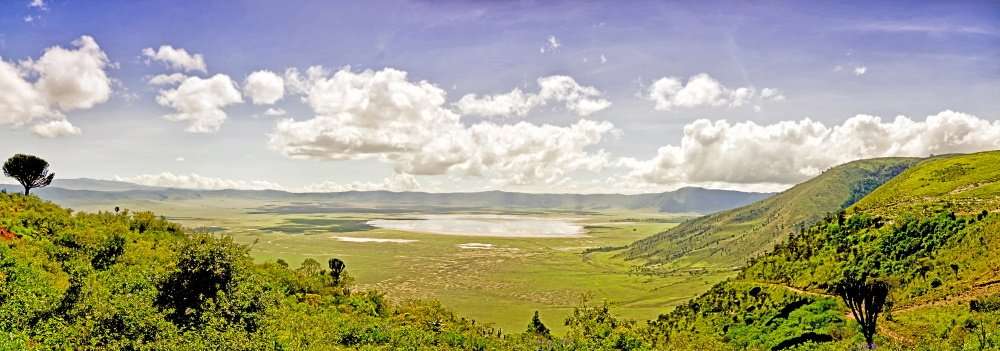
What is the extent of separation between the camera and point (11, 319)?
26203mm

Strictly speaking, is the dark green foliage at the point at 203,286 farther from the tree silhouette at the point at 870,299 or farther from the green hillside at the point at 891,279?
the tree silhouette at the point at 870,299

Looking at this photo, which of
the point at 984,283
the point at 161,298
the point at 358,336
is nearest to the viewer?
the point at 161,298

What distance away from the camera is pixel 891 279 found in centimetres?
6550

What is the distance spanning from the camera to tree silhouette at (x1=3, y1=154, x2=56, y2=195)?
68250mm

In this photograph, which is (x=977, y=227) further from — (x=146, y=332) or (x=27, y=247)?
(x=27, y=247)

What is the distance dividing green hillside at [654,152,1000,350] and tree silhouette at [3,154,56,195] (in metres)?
83.7

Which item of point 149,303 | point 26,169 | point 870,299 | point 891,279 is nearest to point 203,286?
point 149,303

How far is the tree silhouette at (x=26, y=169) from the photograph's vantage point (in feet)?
224

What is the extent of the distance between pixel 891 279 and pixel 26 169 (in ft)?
373

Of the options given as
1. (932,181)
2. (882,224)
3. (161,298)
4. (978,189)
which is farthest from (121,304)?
(932,181)

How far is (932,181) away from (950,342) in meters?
80.6

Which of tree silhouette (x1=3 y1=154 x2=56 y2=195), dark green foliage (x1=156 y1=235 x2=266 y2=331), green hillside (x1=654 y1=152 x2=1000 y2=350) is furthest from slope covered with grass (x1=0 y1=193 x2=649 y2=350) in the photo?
green hillside (x1=654 y1=152 x2=1000 y2=350)

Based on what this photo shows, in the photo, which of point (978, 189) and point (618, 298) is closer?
point (978, 189)

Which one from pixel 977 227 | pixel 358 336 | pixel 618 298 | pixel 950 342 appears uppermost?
pixel 977 227
